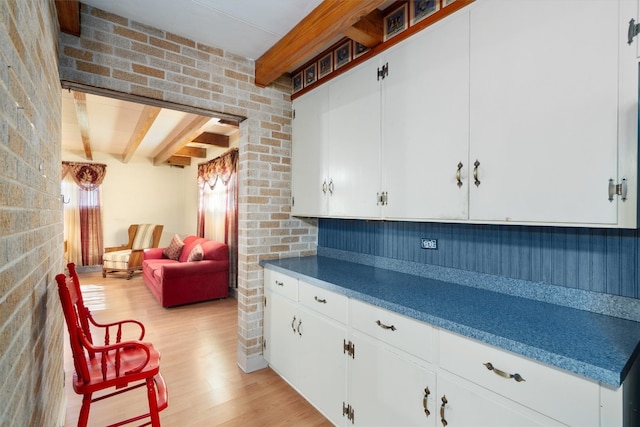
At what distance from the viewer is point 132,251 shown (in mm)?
6035

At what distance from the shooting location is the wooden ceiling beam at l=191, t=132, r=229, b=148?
491cm

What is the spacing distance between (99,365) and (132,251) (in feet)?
16.8

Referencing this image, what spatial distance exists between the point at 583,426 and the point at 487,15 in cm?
162

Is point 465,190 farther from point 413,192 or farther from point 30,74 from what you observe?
point 30,74

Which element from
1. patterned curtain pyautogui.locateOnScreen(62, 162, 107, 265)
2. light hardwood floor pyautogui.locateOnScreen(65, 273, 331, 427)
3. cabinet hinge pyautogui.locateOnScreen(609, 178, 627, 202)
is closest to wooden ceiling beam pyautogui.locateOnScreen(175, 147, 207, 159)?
patterned curtain pyautogui.locateOnScreen(62, 162, 107, 265)

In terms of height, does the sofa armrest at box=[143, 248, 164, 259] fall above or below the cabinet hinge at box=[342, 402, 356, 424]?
above

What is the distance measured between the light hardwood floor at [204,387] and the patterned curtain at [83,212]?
10.7 feet

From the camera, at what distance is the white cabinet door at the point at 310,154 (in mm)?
2359

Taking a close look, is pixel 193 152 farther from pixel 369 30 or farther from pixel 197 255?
pixel 369 30

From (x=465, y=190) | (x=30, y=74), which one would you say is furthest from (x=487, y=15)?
(x=30, y=74)

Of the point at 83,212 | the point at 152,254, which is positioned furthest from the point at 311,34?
the point at 83,212

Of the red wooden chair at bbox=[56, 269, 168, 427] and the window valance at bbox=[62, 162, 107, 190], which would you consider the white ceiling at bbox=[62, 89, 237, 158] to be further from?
the red wooden chair at bbox=[56, 269, 168, 427]

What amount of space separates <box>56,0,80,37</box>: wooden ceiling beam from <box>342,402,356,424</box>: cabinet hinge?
2516 mm

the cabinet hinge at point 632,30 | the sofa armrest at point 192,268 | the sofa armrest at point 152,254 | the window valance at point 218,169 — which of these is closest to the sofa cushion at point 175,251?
the sofa armrest at point 152,254
